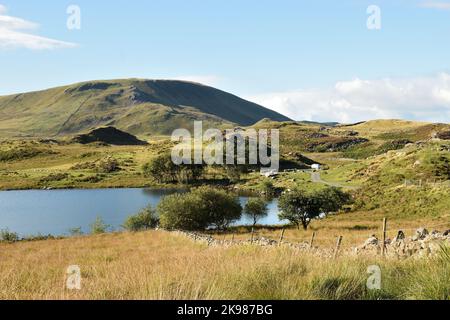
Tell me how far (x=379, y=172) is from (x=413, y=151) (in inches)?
372

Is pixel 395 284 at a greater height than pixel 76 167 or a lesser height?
greater

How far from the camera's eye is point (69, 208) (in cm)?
10325

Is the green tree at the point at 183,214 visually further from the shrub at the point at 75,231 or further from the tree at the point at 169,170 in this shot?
the tree at the point at 169,170

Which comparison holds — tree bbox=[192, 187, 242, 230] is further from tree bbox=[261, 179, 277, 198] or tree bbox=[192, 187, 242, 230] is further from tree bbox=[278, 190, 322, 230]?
tree bbox=[261, 179, 277, 198]

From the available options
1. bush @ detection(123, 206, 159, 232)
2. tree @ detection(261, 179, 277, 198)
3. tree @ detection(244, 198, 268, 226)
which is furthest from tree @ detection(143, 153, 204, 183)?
tree @ detection(244, 198, 268, 226)

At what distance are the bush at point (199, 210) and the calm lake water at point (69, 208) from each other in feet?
40.4

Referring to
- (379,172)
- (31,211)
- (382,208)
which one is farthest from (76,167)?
(382,208)

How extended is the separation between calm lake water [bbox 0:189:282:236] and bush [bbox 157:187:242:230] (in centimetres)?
1230

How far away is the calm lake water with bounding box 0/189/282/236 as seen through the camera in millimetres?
83688

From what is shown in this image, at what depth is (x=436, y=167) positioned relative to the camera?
300ft

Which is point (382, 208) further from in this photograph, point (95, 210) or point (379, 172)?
point (95, 210)

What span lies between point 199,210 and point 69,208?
4549 cm

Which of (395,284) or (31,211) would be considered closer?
(395,284)
